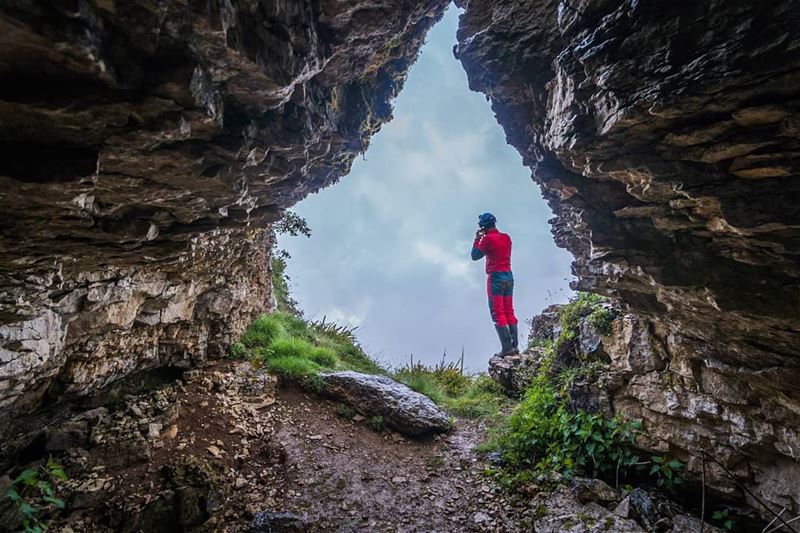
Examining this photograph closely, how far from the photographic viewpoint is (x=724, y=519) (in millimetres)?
4484

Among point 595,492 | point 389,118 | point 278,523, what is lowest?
point 278,523

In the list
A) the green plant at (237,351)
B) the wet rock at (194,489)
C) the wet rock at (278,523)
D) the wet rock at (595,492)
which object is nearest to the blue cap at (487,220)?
the wet rock at (595,492)

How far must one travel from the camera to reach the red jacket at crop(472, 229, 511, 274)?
10.5 meters

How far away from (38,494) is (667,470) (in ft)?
26.8

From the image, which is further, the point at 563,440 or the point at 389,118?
the point at 389,118

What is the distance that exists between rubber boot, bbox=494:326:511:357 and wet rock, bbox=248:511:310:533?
7.05 meters

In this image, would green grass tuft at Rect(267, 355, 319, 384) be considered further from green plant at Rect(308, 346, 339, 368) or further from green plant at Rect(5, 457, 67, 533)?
green plant at Rect(5, 457, 67, 533)

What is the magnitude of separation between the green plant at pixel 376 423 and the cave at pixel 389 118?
14.0ft

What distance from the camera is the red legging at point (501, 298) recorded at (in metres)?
10.4

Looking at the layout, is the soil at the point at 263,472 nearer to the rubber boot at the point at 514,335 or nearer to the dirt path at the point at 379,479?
the dirt path at the point at 379,479

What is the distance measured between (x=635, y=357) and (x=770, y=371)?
1.85 metres

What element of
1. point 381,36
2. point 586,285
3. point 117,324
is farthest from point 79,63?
point 586,285

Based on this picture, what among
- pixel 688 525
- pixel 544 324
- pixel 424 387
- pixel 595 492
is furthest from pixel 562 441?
pixel 544 324

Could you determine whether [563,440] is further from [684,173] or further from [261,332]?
[261,332]
